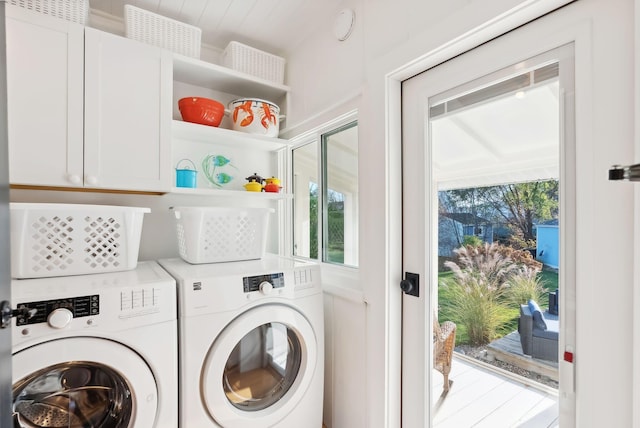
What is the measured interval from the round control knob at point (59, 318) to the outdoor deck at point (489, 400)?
54.3 inches

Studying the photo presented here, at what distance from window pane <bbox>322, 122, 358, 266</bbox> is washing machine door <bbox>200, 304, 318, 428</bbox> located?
1.67ft

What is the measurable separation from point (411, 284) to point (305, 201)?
1019 millimetres

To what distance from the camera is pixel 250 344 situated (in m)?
1.40

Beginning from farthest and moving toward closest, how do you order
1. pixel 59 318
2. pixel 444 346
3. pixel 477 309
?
1. pixel 444 346
2. pixel 477 309
3. pixel 59 318

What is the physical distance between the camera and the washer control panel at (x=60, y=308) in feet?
3.05

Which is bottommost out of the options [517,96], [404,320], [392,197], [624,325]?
[404,320]

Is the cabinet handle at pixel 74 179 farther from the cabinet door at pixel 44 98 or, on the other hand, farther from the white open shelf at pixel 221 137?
the white open shelf at pixel 221 137

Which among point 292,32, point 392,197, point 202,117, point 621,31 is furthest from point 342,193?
point 621,31

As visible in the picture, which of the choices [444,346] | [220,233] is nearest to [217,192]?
[220,233]

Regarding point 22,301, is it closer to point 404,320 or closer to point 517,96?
point 404,320

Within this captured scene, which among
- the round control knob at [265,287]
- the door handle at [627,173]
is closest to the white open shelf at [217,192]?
the round control knob at [265,287]

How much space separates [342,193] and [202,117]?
0.91 meters

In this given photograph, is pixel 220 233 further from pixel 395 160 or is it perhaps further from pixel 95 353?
pixel 395 160

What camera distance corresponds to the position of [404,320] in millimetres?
1385
